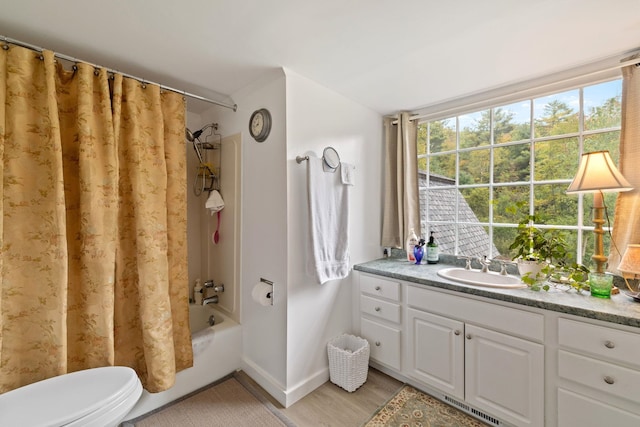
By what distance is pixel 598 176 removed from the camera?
4.83ft

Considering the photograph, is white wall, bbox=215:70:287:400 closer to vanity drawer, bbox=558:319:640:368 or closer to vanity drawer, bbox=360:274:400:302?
vanity drawer, bbox=360:274:400:302

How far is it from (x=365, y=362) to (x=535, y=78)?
91.6 inches

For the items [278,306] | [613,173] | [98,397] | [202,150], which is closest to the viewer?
[98,397]

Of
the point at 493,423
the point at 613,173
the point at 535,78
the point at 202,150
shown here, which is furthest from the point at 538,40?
the point at 202,150

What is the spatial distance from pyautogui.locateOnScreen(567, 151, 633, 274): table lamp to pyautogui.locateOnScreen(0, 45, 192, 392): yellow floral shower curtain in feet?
8.23

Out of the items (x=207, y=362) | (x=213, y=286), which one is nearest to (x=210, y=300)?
(x=213, y=286)

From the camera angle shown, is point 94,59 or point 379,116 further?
point 379,116

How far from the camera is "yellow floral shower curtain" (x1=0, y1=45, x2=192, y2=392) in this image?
1.31m

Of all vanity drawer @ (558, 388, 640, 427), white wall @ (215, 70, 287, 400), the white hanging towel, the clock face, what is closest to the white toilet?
white wall @ (215, 70, 287, 400)

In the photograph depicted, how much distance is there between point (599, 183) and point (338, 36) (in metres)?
1.65

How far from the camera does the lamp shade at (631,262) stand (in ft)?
4.22

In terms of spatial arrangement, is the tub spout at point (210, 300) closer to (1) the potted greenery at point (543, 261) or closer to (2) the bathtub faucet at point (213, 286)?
(2) the bathtub faucet at point (213, 286)

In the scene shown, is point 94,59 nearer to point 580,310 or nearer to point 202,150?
point 202,150

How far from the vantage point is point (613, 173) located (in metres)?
1.45
